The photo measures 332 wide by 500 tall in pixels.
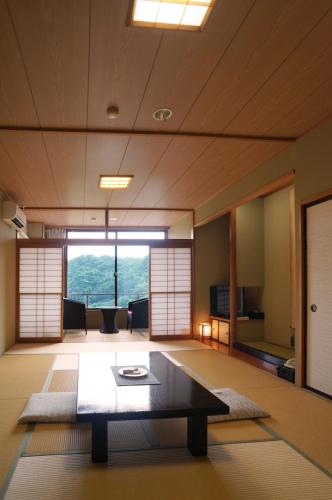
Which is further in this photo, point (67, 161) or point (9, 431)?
point (67, 161)

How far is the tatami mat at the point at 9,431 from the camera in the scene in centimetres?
245

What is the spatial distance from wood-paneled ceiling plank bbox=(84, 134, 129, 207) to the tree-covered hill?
453 centimetres

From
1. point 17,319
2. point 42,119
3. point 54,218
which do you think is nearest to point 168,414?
point 42,119

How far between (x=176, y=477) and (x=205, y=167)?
3.66 metres

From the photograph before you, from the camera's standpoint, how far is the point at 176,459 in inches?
98.2

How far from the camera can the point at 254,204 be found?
23.4 feet

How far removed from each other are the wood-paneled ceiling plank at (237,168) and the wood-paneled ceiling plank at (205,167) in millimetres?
73

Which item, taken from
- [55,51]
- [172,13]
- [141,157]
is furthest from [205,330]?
[172,13]

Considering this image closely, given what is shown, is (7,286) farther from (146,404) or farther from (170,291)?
(146,404)

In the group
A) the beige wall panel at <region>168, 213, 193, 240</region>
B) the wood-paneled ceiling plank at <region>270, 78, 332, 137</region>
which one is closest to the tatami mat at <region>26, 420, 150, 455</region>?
the wood-paneled ceiling plank at <region>270, 78, 332, 137</region>

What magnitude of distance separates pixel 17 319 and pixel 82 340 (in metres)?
1.21

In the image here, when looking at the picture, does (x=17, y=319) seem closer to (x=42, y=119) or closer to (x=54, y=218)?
Result: (x=54, y=218)

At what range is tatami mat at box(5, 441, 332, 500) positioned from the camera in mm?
2086

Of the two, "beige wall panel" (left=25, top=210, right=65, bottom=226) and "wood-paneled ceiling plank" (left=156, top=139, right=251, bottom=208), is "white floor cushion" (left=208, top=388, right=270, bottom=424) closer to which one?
"wood-paneled ceiling plank" (left=156, top=139, right=251, bottom=208)
